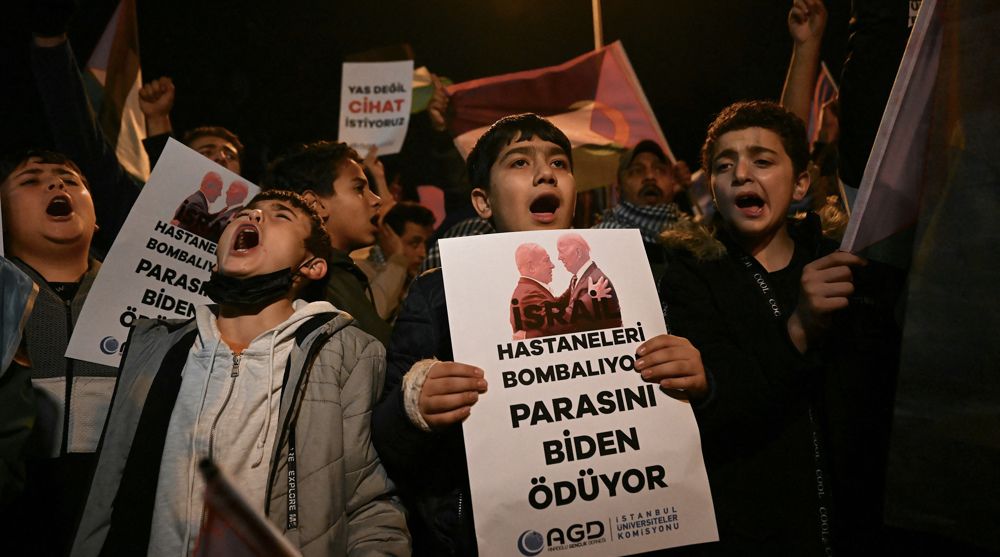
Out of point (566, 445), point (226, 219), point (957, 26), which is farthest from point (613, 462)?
point (226, 219)

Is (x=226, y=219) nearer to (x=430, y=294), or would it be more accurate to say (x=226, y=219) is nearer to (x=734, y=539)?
(x=430, y=294)

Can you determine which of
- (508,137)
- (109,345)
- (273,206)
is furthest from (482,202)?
(109,345)

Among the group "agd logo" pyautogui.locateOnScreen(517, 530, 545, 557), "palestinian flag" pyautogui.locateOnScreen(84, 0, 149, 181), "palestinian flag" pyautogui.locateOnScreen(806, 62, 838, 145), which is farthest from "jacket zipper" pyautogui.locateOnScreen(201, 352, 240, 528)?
"palestinian flag" pyautogui.locateOnScreen(806, 62, 838, 145)

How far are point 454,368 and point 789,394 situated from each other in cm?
110

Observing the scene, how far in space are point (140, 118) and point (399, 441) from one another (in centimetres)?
389

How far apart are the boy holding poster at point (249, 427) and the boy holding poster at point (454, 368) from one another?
0.48 ft

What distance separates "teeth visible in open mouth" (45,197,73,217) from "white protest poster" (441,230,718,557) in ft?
6.91

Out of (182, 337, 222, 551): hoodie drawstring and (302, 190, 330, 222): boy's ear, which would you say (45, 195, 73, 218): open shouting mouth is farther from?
(182, 337, 222, 551): hoodie drawstring

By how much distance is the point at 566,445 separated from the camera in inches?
71.0

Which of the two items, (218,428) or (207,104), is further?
(207,104)

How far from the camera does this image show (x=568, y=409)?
6.07ft

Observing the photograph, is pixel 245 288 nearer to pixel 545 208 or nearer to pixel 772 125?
pixel 545 208

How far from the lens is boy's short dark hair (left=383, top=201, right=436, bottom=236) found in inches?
228

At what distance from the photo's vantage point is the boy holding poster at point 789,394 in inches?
77.5
